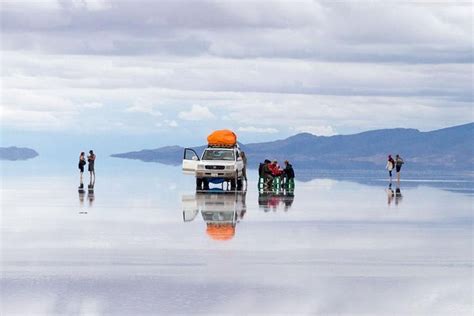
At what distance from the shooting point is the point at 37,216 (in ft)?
109

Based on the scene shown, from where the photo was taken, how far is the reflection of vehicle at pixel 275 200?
3848cm

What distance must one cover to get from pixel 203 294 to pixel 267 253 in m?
5.98

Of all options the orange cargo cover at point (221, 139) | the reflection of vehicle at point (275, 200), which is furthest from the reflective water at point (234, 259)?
the orange cargo cover at point (221, 139)

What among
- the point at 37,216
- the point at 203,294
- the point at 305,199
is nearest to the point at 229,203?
the point at 305,199

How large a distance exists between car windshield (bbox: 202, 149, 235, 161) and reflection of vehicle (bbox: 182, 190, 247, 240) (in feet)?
8.70

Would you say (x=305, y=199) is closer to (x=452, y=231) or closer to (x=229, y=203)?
(x=229, y=203)

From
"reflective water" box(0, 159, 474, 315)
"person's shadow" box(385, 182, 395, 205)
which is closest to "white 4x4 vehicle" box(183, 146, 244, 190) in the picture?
"person's shadow" box(385, 182, 395, 205)

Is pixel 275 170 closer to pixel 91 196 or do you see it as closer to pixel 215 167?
pixel 215 167

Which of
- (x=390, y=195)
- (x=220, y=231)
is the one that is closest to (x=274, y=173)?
(x=390, y=195)

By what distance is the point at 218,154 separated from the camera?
174ft

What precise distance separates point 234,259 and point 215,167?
99.8 ft

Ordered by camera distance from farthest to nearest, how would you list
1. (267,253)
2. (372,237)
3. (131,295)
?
(372,237)
(267,253)
(131,295)

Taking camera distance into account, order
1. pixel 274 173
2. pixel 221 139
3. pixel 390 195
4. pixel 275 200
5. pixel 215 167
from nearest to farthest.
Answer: pixel 275 200 < pixel 390 195 < pixel 215 167 < pixel 274 173 < pixel 221 139

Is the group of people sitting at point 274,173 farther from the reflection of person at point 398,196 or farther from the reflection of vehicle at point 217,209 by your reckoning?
the reflection of person at point 398,196
